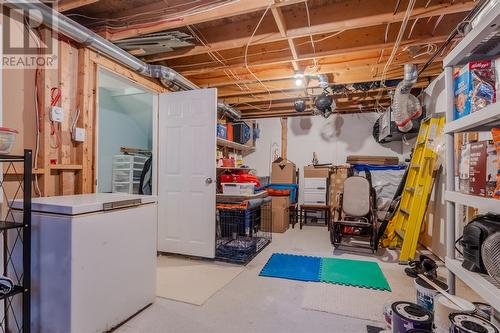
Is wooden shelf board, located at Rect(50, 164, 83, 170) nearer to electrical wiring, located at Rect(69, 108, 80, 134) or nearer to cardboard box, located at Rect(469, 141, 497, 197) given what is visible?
electrical wiring, located at Rect(69, 108, 80, 134)

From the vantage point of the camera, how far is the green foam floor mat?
8.79 ft

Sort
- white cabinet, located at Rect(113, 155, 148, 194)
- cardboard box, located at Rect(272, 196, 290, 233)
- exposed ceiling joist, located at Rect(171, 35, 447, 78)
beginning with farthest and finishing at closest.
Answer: cardboard box, located at Rect(272, 196, 290, 233) < white cabinet, located at Rect(113, 155, 148, 194) < exposed ceiling joist, located at Rect(171, 35, 447, 78)

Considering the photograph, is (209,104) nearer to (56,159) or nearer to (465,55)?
(56,159)

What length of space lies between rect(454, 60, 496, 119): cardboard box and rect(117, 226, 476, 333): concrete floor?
62.7 inches

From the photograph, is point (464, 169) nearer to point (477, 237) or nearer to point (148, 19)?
point (477, 237)

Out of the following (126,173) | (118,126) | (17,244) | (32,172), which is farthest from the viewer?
(118,126)

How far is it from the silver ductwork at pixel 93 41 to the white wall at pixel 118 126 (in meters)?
1.48

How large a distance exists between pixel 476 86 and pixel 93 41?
2.87m

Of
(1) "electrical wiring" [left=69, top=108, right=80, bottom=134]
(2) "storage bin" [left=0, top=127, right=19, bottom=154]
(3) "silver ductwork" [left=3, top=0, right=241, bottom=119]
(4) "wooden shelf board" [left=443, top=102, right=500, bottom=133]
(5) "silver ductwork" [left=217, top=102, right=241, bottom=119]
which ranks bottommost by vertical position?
(2) "storage bin" [left=0, top=127, right=19, bottom=154]

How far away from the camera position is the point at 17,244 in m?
1.85

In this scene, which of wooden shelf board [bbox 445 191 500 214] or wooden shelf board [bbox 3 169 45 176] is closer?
wooden shelf board [bbox 445 191 500 214]

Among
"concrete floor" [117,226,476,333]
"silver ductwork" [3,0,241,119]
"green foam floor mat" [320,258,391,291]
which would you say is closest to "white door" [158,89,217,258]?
"silver ductwork" [3,0,241,119]

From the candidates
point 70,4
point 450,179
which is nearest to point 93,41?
point 70,4

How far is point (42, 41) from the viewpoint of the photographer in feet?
7.48
